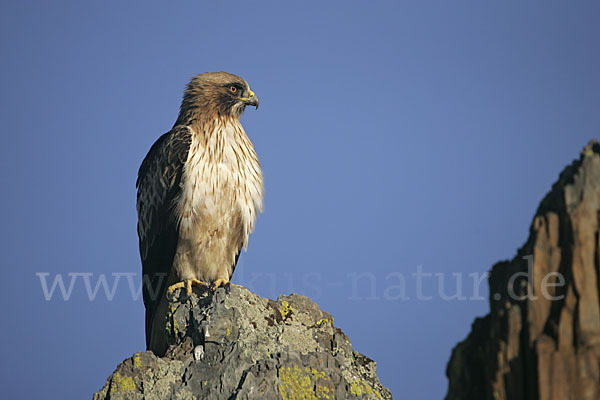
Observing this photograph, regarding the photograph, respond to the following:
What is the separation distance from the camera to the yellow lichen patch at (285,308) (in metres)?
6.02

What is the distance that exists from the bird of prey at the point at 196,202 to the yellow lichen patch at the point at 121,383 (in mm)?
2554

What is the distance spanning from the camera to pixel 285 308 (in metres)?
6.08

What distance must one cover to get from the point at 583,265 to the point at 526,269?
238mm

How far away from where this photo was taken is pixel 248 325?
5.64m

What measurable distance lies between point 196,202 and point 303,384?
12.0ft

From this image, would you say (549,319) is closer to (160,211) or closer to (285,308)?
(285,308)

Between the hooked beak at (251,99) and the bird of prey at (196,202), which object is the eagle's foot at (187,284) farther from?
→ the hooked beak at (251,99)

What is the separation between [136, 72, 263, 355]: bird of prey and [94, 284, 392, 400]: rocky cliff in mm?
2075

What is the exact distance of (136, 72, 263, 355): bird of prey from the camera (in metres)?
8.10

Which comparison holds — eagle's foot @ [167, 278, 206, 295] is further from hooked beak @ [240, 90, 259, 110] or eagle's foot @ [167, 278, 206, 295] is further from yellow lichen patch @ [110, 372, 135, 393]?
yellow lichen patch @ [110, 372, 135, 393]

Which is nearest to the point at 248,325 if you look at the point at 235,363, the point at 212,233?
the point at 235,363

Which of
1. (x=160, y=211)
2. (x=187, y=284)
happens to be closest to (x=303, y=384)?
(x=187, y=284)

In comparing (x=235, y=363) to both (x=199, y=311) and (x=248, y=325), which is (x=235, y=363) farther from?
(x=199, y=311)

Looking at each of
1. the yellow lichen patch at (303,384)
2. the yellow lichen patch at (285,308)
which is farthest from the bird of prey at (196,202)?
the yellow lichen patch at (303,384)
